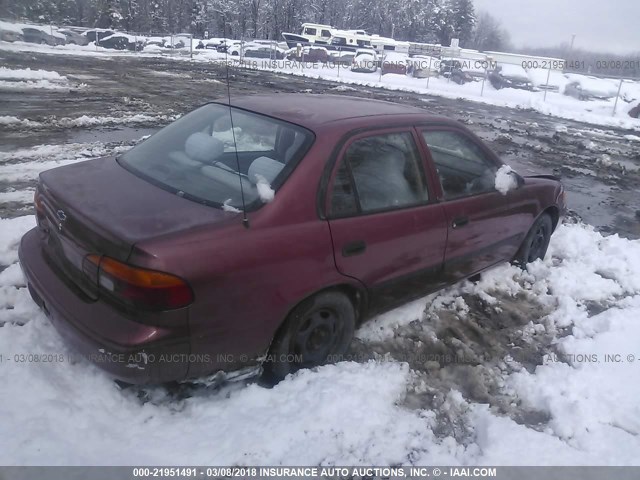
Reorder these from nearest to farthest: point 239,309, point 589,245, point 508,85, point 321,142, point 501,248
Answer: point 239,309, point 321,142, point 501,248, point 589,245, point 508,85

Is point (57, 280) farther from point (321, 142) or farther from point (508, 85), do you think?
point (508, 85)

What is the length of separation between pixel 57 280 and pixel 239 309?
1.03 m

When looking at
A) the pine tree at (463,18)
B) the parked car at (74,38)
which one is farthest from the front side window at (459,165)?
the pine tree at (463,18)

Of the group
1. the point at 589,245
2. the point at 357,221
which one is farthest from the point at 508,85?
the point at 357,221

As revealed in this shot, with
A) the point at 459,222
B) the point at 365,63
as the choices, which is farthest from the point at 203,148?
the point at 365,63

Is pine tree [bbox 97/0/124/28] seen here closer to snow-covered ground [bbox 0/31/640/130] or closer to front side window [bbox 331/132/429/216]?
snow-covered ground [bbox 0/31/640/130]

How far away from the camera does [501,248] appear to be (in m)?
4.48

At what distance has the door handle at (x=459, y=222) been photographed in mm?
3744

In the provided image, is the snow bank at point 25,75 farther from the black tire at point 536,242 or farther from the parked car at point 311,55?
the parked car at point 311,55

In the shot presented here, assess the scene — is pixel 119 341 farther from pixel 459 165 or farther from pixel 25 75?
pixel 25 75

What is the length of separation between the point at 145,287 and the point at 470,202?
2485 mm

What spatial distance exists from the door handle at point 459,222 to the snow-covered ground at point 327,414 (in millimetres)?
819

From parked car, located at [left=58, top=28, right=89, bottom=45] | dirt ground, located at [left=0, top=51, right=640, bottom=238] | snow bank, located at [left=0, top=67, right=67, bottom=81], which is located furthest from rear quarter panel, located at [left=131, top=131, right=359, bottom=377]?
parked car, located at [left=58, top=28, right=89, bottom=45]

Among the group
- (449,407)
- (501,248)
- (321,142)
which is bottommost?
(449,407)
